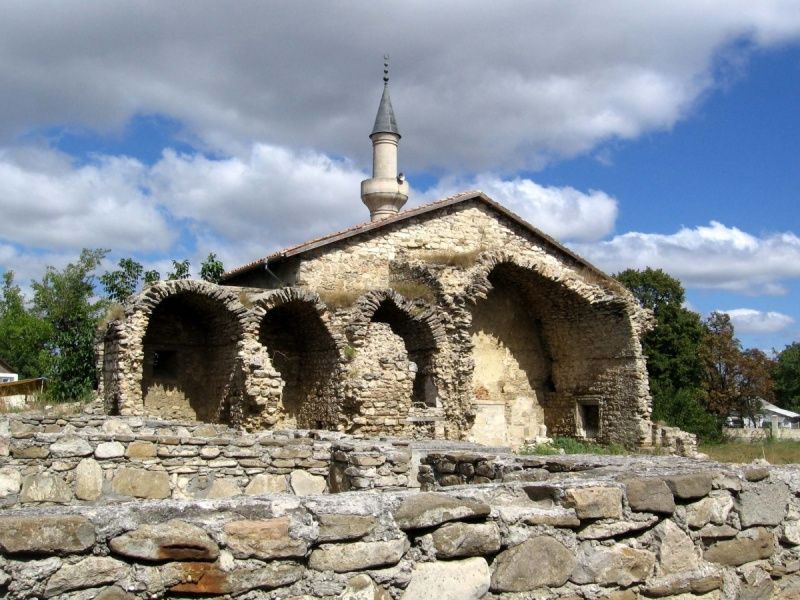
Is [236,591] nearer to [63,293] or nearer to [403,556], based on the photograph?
[403,556]

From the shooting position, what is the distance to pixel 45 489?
258 inches

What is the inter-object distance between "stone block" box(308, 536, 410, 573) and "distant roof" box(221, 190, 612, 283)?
1682 centimetres

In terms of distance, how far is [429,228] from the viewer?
72.7ft

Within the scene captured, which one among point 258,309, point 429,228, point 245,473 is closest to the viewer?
point 245,473

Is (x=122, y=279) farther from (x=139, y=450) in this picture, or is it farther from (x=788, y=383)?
(x=788, y=383)

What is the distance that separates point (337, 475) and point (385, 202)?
2241 cm

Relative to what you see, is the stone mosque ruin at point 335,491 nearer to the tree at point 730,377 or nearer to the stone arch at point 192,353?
the stone arch at point 192,353

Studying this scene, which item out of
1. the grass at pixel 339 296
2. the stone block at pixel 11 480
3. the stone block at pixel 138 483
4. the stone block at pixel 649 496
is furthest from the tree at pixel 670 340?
the stone block at pixel 649 496

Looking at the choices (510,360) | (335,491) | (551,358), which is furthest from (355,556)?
(551,358)

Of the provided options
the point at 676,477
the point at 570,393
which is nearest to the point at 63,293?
the point at 570,393

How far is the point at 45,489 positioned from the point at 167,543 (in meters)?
4.52

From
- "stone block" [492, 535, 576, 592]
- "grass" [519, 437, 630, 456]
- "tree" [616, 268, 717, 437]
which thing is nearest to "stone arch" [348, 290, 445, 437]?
"grass" [519, 437, 630, 456]

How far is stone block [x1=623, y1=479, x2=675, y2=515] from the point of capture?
3674 mm

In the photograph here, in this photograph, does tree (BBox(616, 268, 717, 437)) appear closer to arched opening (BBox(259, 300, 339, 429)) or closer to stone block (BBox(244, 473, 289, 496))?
arched opening (BBox(259, 300, 339, 429))
